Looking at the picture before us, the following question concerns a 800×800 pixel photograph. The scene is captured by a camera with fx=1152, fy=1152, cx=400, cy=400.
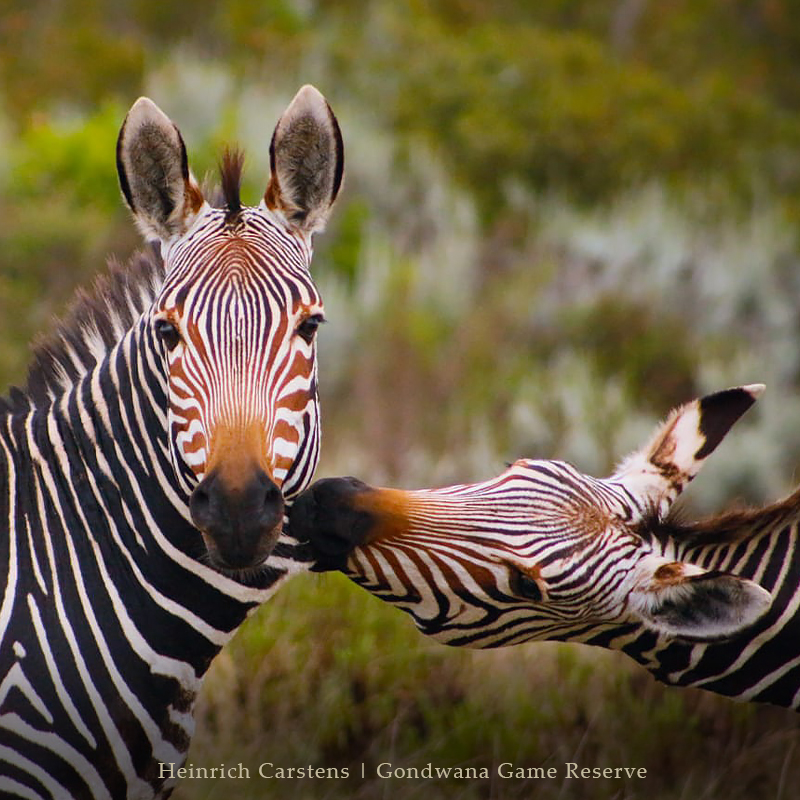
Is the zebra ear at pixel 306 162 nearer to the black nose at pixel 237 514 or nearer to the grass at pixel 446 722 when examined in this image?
the black nose at pixel 237 514

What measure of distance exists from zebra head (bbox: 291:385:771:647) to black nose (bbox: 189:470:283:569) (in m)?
0.31

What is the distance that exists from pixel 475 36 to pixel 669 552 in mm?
21779

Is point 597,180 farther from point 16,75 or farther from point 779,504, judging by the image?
point 779,504

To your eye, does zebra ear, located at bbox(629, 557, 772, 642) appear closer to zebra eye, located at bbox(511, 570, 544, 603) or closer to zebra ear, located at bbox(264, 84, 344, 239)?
zebra eye, located at bbox(511, 570, 544, 603)

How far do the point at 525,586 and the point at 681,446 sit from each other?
0.80 m

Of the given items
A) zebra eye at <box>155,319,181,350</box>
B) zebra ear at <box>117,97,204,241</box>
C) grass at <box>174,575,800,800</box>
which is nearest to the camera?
zebra eye at <box>155,319,181,350</box>

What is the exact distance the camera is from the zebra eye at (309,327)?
354 cm

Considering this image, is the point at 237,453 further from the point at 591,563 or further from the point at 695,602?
the point at 695,602

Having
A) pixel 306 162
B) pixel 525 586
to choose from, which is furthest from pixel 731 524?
pixel 306 162

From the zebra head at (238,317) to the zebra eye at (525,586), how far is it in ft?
2.39

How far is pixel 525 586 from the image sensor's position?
355 cm

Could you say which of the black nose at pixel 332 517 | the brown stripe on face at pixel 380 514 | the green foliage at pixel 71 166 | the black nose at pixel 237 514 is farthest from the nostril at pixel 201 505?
the green foliage at pixel 71 166

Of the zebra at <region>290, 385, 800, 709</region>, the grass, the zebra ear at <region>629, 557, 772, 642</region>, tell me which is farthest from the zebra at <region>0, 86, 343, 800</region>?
the grass

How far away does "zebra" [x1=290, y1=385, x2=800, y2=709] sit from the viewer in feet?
11.5
